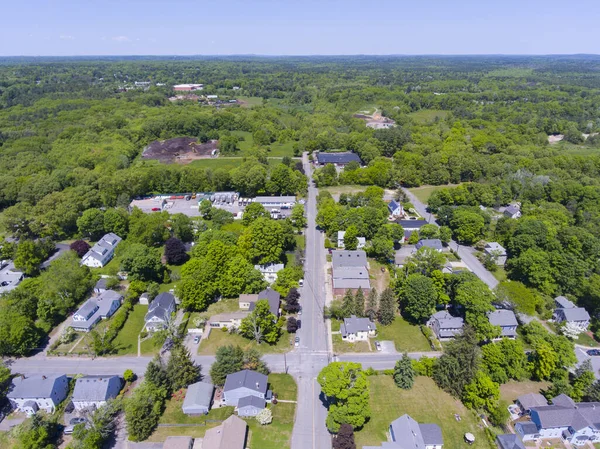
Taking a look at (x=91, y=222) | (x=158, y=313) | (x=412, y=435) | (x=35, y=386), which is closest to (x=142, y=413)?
(x=35, y=386)

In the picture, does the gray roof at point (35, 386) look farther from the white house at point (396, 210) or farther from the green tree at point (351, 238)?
the white house at point (396, 210)

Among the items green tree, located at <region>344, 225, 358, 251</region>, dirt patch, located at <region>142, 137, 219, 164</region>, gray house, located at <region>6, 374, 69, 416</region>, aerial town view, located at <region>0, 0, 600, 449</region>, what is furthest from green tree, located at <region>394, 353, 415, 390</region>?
dirt patch, located at <region>142, 137, 219, 164</region>

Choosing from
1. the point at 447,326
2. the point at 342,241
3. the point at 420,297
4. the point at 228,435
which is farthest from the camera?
the point at 342,241

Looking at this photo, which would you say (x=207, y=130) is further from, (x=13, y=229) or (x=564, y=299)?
(x=564, y=299)

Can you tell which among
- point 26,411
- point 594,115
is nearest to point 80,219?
point 26,411

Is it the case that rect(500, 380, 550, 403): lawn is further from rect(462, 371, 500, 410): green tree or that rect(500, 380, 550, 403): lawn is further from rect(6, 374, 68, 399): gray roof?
rect(6, 374, 68, 399): gray roof

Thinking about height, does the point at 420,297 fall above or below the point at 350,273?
above

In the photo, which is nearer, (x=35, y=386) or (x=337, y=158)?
(x=35, y=386)

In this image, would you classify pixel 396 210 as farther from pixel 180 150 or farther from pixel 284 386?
pixel 180 150
